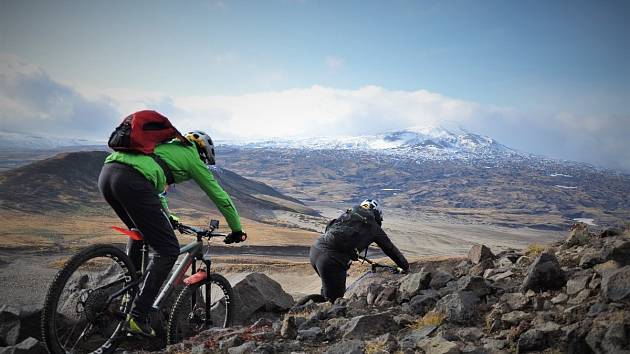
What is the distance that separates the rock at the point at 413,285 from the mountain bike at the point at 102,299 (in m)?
3.75

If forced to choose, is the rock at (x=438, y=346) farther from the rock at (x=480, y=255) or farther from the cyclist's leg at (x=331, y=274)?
the rock at (x=480, y=255)

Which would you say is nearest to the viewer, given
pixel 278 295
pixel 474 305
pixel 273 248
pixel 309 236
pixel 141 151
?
pixel 141 151

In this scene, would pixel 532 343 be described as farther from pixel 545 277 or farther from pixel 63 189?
pixel 63 189

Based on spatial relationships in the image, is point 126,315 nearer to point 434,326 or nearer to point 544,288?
point 434,326

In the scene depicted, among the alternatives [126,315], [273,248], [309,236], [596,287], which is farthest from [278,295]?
[309,236]

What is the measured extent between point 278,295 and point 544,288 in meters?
5.92

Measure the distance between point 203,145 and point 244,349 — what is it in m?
2.82

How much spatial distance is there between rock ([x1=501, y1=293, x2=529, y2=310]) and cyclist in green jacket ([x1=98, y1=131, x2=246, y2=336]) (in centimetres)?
408

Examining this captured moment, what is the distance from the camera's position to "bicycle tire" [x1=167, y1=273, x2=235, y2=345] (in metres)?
5.90

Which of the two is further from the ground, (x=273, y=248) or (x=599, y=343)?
(x=599, y=343)

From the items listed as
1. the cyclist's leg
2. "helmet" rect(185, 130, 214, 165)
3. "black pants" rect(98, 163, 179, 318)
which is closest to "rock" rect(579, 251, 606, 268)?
the cyclist's leg

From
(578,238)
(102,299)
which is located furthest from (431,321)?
(578,238)

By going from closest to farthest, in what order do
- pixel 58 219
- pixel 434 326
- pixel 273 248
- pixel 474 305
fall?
1. pixel 434 326
2. pixel 474 305
3. pixel 273 248
4. pixel 58 219

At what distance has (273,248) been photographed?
5041cm
